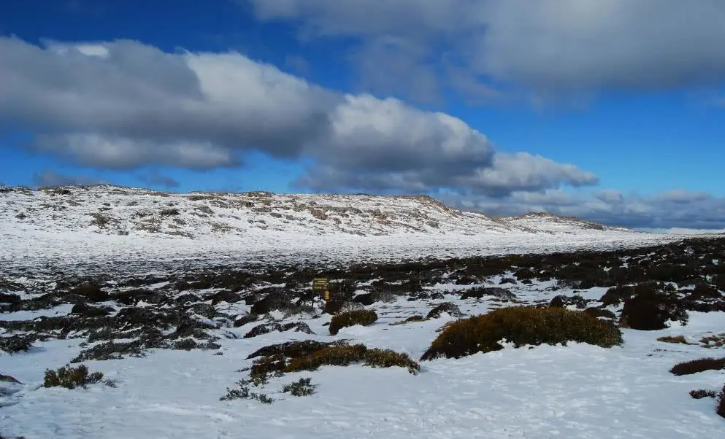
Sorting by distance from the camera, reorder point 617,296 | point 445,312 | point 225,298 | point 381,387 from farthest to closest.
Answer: point 225,298 < point 617,296 < point 445,312 < point 381,387

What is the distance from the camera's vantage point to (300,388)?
816 cm

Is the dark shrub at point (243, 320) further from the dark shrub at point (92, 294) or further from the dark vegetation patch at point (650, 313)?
the dark vegetation patch at point (650, 313)

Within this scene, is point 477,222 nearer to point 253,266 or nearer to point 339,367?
point 253,266

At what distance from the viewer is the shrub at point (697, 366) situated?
8023 mm

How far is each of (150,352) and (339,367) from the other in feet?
18.4

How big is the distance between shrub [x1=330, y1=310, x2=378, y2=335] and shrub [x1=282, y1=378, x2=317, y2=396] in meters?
6.61

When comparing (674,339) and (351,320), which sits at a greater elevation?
(674,339)

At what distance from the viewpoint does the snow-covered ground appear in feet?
20.6

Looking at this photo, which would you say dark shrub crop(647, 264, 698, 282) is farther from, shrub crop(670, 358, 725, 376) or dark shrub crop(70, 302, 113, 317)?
dark shrub crop(70, 302, 113, 317)

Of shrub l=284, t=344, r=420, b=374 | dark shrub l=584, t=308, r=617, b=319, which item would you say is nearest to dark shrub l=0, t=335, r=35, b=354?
shrub l=284, t=344, r=420, b=374

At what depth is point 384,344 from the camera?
12.4 meters

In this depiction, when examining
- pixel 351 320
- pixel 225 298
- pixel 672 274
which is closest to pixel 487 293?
pixel 351 320

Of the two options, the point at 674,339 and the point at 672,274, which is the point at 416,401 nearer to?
the point at 674,339

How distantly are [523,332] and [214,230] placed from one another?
71.3 metres
